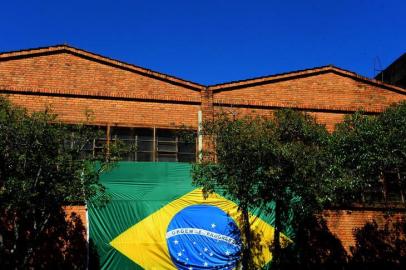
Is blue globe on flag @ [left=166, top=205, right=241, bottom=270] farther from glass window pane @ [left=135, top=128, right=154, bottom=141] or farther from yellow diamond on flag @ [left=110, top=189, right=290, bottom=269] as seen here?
glass window pane @ [left=135, top=128, right=154, bottom=141]

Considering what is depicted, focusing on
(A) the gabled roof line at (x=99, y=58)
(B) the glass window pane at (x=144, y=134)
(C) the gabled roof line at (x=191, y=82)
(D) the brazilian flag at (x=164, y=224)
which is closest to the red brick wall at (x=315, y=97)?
(C) the gabled roof line at (x=191, y=82)

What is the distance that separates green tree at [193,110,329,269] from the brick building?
13.3 ft

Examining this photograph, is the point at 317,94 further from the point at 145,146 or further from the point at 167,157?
the point at 145,146

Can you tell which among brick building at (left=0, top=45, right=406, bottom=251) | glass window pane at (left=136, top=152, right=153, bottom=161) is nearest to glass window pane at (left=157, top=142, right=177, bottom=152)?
brick building at (left=0, top=45, right=406, bottom=251)

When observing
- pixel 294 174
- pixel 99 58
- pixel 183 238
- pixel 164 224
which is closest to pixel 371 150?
pixel 294 174

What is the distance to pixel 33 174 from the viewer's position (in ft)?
32.7

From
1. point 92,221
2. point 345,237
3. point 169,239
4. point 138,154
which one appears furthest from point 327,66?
point 92,221

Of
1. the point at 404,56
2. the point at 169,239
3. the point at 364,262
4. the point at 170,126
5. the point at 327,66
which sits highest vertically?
the point at 404,56

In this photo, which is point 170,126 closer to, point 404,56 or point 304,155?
point 304,155

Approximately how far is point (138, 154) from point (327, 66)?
744 centimetres

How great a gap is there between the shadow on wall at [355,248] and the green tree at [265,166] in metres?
3.40

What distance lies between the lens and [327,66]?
18109 mm

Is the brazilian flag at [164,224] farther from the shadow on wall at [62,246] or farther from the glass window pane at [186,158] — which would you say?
the glass window pane at [186,158]

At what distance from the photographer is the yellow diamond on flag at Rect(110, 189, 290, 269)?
1371 centimetres
